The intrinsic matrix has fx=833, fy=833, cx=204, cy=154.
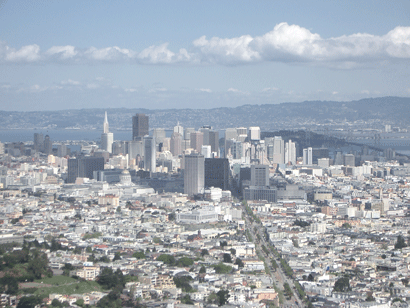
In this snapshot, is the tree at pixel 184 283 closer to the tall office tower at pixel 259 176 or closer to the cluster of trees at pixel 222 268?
the cluster of trees at pixel 222 268

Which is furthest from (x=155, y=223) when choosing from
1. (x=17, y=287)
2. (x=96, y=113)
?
(x=96, y=113)

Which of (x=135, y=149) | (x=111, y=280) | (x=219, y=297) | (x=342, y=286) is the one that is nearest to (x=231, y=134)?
(x=135, y=149)

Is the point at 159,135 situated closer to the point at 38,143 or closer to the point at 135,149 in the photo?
the point at 38,143

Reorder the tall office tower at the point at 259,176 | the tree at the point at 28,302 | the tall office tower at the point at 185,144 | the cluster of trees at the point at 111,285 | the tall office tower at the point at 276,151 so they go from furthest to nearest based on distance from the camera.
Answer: the tall office tower at the point at 185,144, the tall office tower at the point at 276,151, the tall office tower at the point at 259,176, the cluster of trees at the point at 111,285, the tree at the point at 28,302

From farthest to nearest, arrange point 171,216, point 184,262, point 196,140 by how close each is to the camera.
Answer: point 196,140
point 171,216
point 184,262

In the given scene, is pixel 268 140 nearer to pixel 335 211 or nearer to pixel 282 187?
pixel 282 187

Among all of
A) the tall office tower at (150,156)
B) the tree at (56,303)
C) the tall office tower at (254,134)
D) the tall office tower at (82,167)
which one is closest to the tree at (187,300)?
the tree at (56,303)

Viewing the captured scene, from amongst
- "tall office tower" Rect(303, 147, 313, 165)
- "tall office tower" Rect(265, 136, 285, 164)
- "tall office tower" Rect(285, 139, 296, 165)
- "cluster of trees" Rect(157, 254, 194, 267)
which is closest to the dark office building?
"tall office tower" Rect(303, 147, 313, 165)
